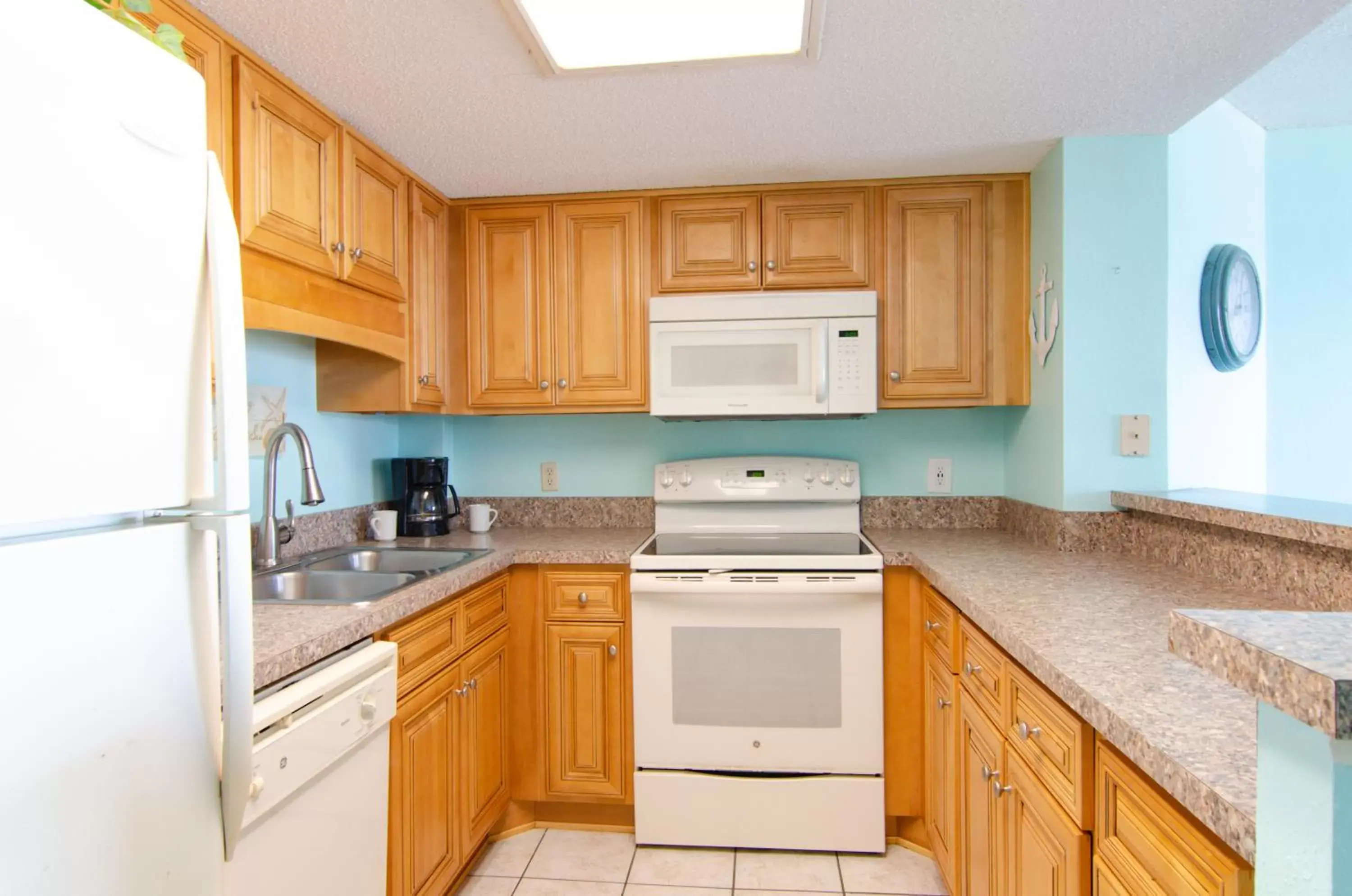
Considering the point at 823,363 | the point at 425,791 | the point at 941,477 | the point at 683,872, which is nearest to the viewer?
the point at 425,791

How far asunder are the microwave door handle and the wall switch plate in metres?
0.89

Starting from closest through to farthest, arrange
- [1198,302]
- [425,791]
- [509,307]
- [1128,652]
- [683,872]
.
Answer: [1128,652], [425,791], [683,872], [1198,302], [509,307]

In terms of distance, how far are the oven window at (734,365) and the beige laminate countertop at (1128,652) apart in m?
0.69

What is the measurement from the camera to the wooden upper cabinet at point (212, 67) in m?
1.27

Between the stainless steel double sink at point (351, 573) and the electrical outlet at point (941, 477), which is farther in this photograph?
the electrical outlet at point (941, 477)

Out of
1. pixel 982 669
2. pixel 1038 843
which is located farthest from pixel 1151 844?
pixel 982 669

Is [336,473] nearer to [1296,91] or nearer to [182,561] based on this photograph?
[182,561]

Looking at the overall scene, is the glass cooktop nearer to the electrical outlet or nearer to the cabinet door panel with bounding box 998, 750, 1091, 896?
the electrical outlet

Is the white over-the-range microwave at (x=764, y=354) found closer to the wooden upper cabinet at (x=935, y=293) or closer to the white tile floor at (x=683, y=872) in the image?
the wooden upper cabinet at (x=935, y=293)

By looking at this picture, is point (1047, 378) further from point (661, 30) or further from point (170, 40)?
point (170, 40)

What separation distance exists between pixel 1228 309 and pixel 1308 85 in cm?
76

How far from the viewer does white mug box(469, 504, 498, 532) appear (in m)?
2.47

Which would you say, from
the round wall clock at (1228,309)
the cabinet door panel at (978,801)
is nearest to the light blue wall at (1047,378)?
the round wall clock at (1228,309)

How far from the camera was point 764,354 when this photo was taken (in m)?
2.24
